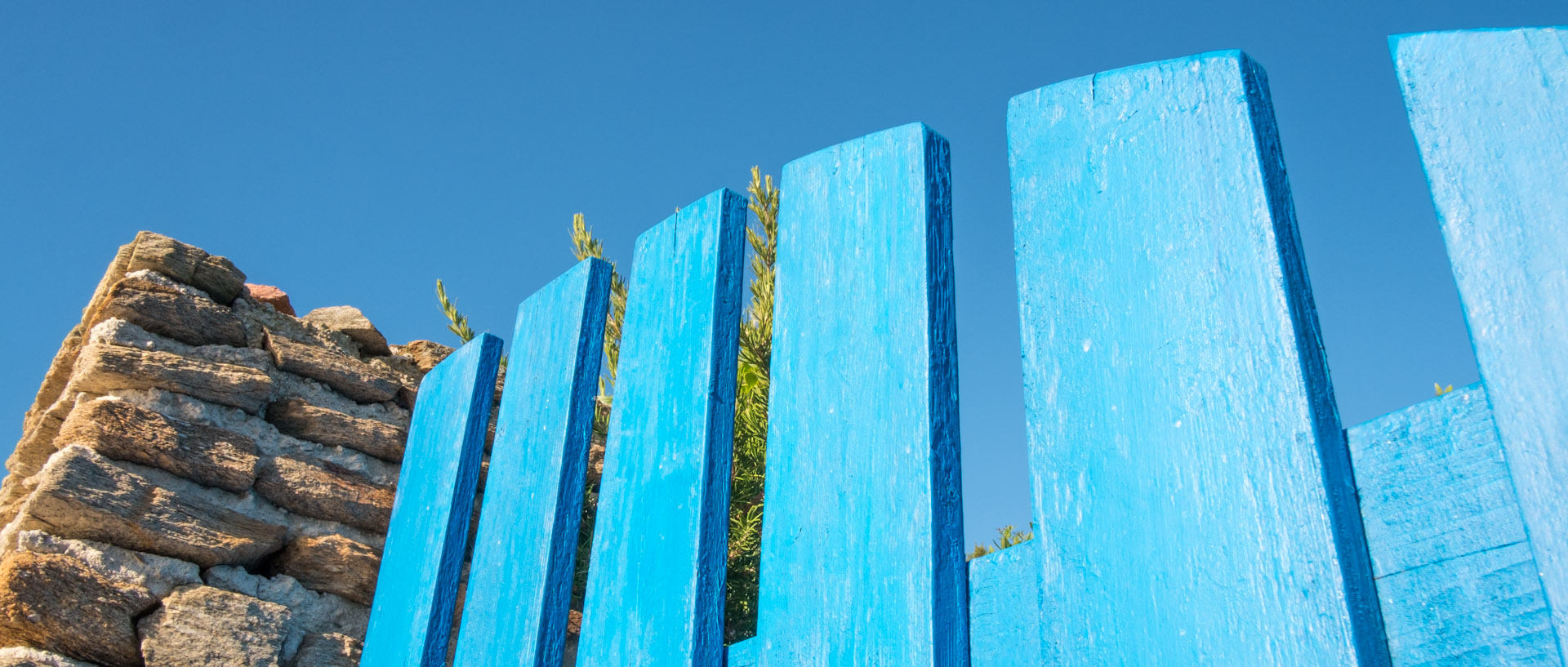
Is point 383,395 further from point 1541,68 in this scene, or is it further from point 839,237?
point 1541,68

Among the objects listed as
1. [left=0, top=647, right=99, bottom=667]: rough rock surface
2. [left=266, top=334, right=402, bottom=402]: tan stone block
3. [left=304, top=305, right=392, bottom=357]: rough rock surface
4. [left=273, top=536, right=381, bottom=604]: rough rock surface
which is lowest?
[left=0, top=647, right=99, bottom=667]: rough rock surface

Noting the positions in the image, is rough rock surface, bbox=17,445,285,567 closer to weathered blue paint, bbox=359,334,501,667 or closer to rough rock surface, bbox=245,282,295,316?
weathered blue paint, bbox=359,334,501,667

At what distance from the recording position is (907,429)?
51.0 inches

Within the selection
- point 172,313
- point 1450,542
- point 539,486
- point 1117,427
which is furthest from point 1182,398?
point 172,313

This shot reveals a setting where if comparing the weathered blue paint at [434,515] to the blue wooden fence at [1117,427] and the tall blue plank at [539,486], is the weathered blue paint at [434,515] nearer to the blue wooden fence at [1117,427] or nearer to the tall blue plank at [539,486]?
the tall blue plank at [539,486]

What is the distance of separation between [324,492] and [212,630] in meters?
0.36

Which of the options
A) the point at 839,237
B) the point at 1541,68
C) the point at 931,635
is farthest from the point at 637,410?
the point at 1541,68

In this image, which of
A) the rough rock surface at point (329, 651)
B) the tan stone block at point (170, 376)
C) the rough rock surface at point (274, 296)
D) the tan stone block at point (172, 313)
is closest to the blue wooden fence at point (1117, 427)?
the rough rock surface at point (329, 651)

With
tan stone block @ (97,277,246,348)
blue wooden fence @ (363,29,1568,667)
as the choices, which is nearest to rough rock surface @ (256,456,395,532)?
tan stone block @ (97,277,246,348)

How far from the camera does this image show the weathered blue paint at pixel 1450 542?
893 mm

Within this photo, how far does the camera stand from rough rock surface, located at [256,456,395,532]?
221cm

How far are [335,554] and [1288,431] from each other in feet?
6.06

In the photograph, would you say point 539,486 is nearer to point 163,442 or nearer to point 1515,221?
point 163,442

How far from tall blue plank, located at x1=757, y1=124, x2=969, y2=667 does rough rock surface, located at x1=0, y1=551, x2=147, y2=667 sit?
122 centimetres
